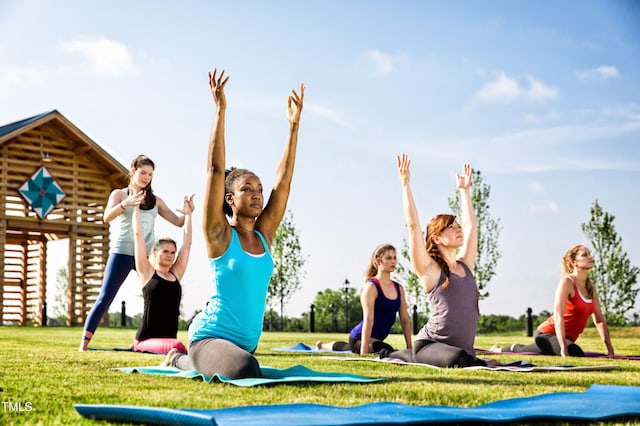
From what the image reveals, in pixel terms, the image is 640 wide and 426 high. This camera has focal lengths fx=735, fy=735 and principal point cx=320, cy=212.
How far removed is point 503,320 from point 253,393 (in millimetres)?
25912

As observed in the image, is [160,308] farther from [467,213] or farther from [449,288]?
[467,213]

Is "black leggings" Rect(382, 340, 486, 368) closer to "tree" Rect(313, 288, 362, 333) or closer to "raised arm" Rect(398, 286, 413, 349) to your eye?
"raised arm" Rect(398, 286, 413, 349)

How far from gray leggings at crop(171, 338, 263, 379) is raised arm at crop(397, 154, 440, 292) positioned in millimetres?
1592

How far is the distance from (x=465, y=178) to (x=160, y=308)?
367 cm

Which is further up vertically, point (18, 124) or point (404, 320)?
point (18, 124)

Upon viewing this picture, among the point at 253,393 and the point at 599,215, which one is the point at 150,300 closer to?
the point at 253,393

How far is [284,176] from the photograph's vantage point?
5.10 metres

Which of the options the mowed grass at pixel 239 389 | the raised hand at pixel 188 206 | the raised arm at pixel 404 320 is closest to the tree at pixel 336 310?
the raised arm at pixel 404 320

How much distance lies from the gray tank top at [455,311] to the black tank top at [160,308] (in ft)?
10.0

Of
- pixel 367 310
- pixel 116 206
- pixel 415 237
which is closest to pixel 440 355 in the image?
pixel 415 237

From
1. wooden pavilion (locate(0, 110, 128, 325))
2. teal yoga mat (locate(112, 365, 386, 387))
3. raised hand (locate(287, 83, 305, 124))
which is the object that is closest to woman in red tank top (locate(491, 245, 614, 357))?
teal yoga mat (locate(112, 365, 386, 387))

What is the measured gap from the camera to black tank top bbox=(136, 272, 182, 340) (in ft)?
25.5

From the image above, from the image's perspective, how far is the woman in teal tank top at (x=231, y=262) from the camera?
4.47m

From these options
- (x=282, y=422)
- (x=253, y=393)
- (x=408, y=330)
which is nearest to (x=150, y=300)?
(x=408, y=330)
